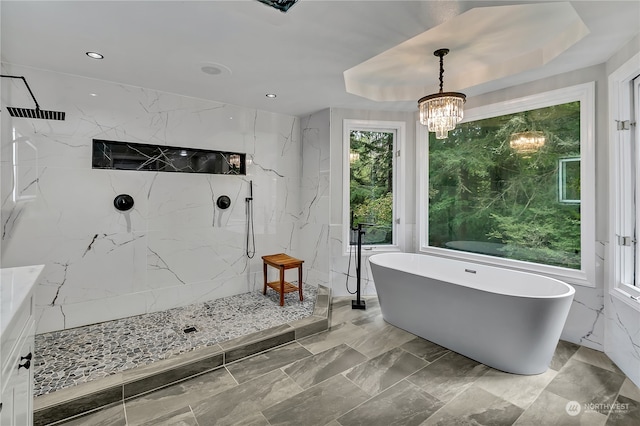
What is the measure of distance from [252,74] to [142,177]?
5.28 feet

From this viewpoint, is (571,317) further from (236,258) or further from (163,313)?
(163,313)

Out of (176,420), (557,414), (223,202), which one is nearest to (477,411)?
(557,414)

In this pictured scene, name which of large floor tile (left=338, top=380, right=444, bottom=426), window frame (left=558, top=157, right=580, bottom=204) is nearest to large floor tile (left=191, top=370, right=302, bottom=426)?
large floor tile (left=338, top=380, right=444, bottom=426)

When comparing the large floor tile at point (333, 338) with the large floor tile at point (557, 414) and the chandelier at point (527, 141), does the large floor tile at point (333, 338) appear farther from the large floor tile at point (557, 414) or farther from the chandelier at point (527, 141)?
the chandelier at point (527, 141)

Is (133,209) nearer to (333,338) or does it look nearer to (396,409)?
(333,338)

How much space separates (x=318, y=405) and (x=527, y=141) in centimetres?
326

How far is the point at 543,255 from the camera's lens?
3.06 meters

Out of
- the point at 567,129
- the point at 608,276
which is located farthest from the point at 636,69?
the point at 608,276

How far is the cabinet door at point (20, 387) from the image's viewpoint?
1.02 meters

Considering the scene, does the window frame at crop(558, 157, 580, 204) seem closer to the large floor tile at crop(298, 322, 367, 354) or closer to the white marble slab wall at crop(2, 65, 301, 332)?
the large floor tile at crop(298, 322, 367, 354)

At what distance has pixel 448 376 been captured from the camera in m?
2.31

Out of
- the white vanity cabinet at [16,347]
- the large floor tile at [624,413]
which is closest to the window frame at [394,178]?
the large floor tile at [624,413]

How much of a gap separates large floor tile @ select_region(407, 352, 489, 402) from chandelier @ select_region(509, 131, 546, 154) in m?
2.25

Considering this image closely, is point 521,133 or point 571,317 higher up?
point 521,133
